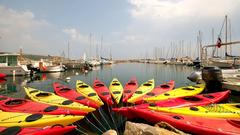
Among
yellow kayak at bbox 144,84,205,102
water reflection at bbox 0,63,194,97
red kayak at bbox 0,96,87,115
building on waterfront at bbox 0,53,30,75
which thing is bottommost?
water reflection at bbox 0,63,194,97

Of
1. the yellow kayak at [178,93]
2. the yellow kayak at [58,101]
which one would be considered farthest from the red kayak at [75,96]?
the yellow kayak at [178,93]

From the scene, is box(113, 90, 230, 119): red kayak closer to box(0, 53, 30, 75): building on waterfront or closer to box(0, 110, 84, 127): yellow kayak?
box(0, 110, 84, 127): yellow kayak

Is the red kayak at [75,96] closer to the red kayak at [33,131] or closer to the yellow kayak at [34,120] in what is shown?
the yellow kayak at [34,120]

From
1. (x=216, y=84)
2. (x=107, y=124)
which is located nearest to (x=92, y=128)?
(x=107, y=124)

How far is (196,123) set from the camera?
7461mm

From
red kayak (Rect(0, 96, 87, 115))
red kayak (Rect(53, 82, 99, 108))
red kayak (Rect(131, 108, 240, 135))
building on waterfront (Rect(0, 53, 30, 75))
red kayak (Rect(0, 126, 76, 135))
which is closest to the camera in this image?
red kayak (Rect(0, 126, 76, 135))

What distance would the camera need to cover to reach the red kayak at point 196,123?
273 inches

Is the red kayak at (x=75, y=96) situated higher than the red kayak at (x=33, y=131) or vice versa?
the red kayak at (x=75, y=96)

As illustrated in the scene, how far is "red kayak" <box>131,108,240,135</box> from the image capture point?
22.7 ft

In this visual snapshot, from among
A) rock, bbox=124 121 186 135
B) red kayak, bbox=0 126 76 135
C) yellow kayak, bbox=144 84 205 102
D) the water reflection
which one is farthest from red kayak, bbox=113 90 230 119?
the water reflection

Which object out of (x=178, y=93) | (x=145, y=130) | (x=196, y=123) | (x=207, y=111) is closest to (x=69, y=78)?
(x=178, y=93)

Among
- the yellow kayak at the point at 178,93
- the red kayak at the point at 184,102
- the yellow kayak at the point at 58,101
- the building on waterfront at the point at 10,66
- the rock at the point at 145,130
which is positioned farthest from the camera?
the building on waterfront at the point at 10,66

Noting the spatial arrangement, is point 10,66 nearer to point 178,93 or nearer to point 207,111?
point 178,93

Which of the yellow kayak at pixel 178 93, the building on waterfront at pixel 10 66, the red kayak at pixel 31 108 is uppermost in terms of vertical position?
the building on waterfront at pixel 10 66
